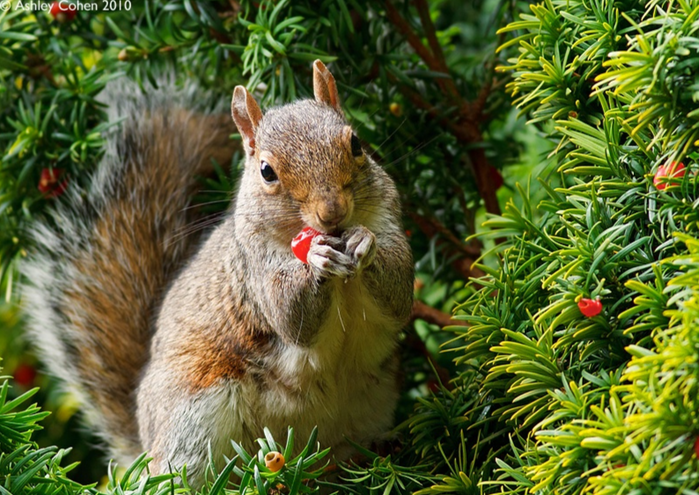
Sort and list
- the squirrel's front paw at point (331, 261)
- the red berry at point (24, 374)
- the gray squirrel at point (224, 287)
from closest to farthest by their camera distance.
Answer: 1. the squirrel's front paw at point (331, 261)
2. the gray squirrel at point (224, 287)
3. the red berry at point (24, 374)

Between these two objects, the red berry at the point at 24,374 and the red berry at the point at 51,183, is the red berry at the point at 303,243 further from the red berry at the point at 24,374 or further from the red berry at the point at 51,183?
the red berry at the point at 24,374

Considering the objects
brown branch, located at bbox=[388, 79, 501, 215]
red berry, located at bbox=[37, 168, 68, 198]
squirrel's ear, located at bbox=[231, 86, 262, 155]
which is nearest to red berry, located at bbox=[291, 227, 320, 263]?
squirrel's ear, located at bbox=[231, 86, 262, 155]

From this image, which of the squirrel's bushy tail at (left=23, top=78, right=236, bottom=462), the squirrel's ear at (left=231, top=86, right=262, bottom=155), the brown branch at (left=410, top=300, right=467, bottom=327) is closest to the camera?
the squirrel's ear at (left=231, top=86, right=262, bottom=155)

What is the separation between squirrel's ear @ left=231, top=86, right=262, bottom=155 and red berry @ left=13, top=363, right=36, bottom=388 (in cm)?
113

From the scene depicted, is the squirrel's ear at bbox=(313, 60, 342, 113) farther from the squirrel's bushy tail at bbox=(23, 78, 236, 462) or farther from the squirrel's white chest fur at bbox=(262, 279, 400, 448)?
the squirrel's bushy tail at bbox=(23, 78, 236, 462)

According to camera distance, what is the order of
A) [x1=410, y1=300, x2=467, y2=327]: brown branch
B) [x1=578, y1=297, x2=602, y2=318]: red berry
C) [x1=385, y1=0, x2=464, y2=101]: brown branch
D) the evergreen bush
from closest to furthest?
1. the evergreen bush
2. [x1=578, y1=297, x2=602, y2=318]: red berry
3. [x1=385, y1=0, x2=464, y2=101]: brown branch
4. [x1=410, y1=300, x2=467, y2=327]: brown branch

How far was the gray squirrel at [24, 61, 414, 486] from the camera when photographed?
147 cm

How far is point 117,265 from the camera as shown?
2.02m

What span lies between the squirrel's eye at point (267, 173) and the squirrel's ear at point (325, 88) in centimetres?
19

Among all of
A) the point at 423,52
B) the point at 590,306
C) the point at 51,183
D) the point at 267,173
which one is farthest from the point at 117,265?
the point at 590,306

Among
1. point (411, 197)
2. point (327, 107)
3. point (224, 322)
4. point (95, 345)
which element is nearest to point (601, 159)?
point (327, 107)

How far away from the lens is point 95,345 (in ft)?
6.61

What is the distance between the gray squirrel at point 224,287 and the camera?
1.47 metres

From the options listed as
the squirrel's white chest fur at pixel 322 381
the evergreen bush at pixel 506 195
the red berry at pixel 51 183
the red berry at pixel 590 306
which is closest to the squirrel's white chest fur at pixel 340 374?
the squirrel's white chest fur at pixel 322 381
